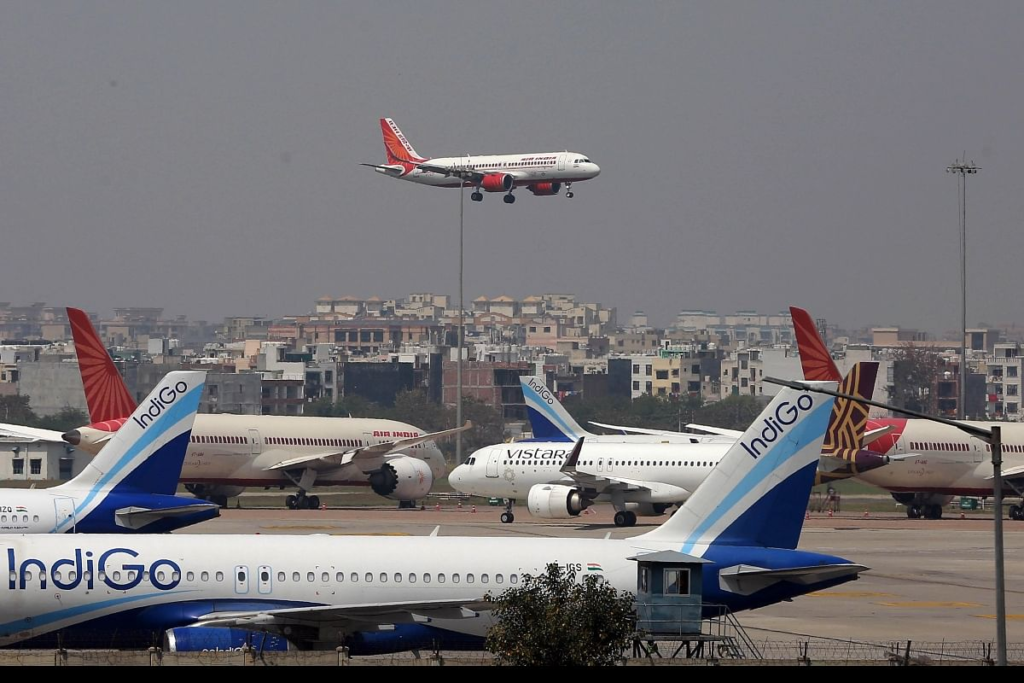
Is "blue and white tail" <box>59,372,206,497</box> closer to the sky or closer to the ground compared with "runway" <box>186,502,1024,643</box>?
closer to the sky

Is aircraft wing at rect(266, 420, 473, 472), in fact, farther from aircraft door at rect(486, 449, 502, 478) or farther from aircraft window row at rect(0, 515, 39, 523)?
aircraft window row at rect(0, 515, 39, 523)

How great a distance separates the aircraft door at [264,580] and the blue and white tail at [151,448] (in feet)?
31.2

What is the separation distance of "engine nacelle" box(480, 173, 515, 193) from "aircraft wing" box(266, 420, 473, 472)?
78.2 meters

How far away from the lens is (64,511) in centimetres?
4119

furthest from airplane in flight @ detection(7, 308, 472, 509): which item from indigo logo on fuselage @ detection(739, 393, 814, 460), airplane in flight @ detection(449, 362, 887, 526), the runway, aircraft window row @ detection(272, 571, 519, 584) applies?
indigo logo on fuselage @ detection(739, 393, 814, 460)

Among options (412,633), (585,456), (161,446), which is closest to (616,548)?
(412,633)

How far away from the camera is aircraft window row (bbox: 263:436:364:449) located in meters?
94.6

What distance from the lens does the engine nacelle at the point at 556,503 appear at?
7912 cm

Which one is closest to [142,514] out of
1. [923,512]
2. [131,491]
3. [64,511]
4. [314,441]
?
[131,491]

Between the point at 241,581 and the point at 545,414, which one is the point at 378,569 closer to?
the point at 241,581

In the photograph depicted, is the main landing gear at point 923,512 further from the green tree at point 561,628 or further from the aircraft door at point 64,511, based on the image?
the green tree at point 561,628

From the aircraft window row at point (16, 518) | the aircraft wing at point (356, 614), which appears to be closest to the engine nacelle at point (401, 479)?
the aircraft window row at point (16, 518)

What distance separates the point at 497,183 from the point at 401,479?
265ft

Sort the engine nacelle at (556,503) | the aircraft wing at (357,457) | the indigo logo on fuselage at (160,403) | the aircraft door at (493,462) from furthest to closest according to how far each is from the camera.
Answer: the aircraft wing at (357,457)
the aircraft door at (493,462)
the engine nacelle at (556,503)
the indigo logo on fuselage at (160,403)
